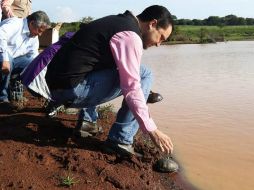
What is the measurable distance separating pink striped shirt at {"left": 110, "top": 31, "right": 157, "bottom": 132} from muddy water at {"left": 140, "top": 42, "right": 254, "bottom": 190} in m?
1.16

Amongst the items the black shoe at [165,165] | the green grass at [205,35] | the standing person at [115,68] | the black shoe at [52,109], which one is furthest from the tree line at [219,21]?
the standing person at [115,68]

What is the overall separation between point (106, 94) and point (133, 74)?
0.68m

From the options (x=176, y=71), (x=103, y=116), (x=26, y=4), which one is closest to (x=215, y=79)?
(x=176, y=71)

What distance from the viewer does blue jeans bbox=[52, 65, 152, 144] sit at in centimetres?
362

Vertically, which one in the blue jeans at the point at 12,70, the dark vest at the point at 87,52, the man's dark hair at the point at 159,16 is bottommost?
the blue jeans at the point at 12,70

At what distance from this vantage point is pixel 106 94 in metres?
3.73

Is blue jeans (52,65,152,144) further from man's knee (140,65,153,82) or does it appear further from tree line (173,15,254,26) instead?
tree line (173,15,254,26)

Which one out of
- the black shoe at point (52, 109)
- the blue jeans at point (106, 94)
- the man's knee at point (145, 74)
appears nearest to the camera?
the blue jeans at point (106, 94)

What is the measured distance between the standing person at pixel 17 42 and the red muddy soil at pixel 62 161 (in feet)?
2.53

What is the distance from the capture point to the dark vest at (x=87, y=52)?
332 centimetres

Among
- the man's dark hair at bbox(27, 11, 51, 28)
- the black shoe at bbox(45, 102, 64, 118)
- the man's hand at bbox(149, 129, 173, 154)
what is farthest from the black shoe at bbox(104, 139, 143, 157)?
the man's dark hair at bbox(27, 11, 51, 28)

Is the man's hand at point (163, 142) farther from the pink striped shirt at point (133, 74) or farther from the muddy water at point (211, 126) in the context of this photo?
the muddy water at point (211, 126)

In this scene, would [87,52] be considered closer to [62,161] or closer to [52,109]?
[62,161]

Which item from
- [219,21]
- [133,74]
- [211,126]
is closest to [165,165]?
[133,74]
